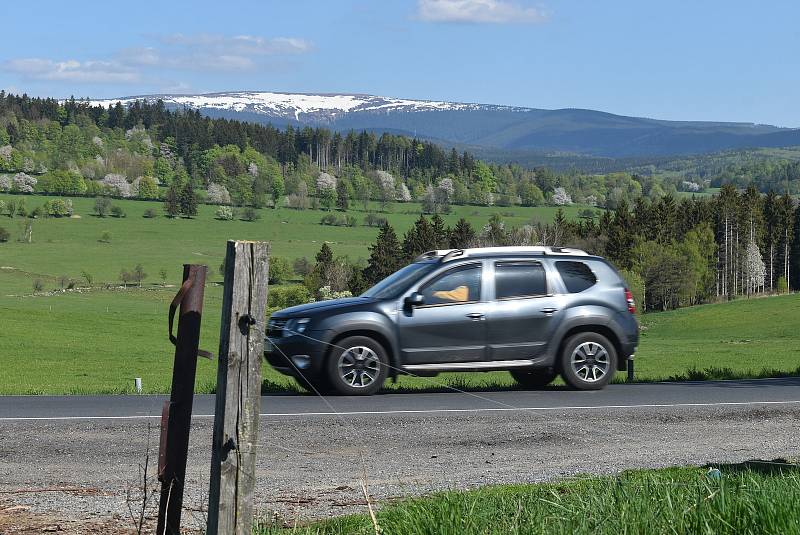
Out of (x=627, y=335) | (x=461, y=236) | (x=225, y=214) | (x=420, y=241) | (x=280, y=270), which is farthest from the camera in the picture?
(x=225, y=214)

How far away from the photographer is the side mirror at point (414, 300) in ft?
49.6

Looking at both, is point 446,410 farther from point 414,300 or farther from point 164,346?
point 164,346

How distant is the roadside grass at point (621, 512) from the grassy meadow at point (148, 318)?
10266 mm

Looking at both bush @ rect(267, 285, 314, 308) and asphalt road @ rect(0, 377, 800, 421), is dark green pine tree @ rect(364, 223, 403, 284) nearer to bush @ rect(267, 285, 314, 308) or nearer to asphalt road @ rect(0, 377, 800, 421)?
bush @ rect(267, 285, 314, 308)

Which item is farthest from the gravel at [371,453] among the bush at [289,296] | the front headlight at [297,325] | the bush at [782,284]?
the bush at [782,284]

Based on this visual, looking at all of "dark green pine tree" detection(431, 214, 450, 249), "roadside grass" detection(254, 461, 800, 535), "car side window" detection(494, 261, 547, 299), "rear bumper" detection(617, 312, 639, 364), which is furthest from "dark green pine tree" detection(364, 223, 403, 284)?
"roadside grass" detection(254, 461, 800, 535)

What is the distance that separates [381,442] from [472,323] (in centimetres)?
460

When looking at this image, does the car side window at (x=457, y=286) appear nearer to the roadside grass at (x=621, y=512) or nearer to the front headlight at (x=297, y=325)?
the front headlight at (x=297, y=325)

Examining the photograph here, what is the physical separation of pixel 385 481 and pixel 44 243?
534 ft

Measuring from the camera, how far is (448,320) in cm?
1525

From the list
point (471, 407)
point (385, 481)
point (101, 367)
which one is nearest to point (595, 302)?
point (471, 407)

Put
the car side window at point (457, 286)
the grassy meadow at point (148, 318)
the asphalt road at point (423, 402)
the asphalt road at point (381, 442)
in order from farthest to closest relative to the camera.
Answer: the grassy meadow at point (148, 318)
the car side window at point (457, 286)
the asphalt road at point (423, 402)
the asphalt road at point (381, 442)

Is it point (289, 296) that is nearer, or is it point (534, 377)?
point (534, 377)

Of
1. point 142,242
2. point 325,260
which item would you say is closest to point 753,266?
point 325,260
